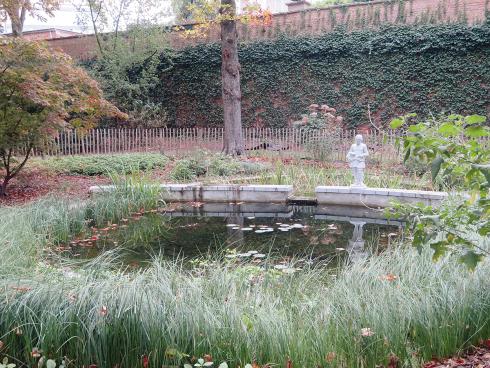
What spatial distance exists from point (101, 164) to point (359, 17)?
11.9m

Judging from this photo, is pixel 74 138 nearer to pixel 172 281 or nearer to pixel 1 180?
pixel 1 180

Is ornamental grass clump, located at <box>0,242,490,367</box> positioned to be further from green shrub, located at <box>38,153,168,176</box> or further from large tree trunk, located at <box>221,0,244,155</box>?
large tree trunk, located at <box>221,0,244,155</box>

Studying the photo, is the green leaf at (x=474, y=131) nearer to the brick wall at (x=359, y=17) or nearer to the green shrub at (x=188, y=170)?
the green shrub at (x=188, y=170)

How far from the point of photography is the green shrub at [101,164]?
13.4m

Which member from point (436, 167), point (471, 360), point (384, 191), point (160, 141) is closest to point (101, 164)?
point (160, 141)

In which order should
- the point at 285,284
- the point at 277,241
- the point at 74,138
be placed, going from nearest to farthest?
the point at 285,284, the point at 277,241, the point at 74,138

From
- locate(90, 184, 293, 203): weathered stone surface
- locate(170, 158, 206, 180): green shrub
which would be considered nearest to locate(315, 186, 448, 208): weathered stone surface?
locate(90, 184, 293, 203): weathered stone surface

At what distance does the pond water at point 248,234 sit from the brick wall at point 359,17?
365 inches

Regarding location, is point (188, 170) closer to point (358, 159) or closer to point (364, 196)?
point (358, 159)

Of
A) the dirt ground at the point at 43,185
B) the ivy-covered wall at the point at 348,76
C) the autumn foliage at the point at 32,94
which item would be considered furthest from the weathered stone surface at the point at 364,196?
the ivy-covered wall at the point at 348,76

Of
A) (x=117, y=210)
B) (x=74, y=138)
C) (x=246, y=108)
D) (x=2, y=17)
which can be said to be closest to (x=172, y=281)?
(x=117, y=210)

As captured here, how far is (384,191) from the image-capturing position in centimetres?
942

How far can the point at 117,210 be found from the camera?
8539 millimetres

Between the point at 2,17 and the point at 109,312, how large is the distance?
48.9 feet
